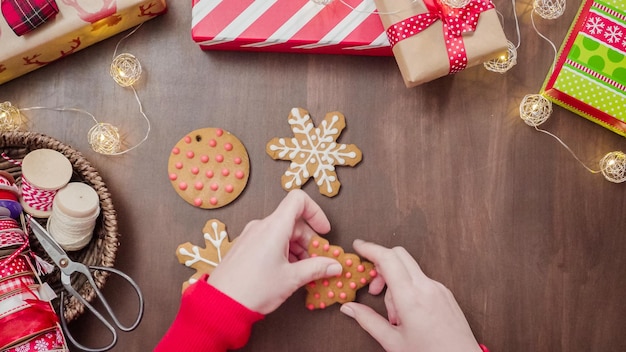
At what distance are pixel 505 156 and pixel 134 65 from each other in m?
0.69

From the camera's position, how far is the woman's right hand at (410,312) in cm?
94

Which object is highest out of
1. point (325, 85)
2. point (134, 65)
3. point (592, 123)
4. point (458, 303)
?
point (134, 65)

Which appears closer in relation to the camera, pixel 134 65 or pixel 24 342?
pixel 24 342

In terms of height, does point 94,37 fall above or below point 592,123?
above

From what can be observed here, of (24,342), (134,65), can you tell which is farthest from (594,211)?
(24,342)

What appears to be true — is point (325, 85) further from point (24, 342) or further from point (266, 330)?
point (24, 342)

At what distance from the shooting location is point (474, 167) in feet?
3.58

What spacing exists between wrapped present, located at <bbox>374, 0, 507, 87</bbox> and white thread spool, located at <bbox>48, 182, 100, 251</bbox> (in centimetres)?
55

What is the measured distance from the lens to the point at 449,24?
0.98m

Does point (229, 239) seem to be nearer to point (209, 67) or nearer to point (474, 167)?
point (209, 67)

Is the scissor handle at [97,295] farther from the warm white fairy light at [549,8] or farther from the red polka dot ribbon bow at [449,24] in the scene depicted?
the warm white fairy light at [549,8]

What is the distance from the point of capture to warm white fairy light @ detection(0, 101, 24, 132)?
104cm

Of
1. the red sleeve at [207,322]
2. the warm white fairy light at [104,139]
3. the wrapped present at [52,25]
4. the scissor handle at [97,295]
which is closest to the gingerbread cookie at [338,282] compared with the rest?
the red sleeve at [207,322]

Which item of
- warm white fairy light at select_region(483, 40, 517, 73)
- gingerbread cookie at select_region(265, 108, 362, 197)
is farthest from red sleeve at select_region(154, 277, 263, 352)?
Result: warm white fairy light at select_region(483, 40, 517, 73)
